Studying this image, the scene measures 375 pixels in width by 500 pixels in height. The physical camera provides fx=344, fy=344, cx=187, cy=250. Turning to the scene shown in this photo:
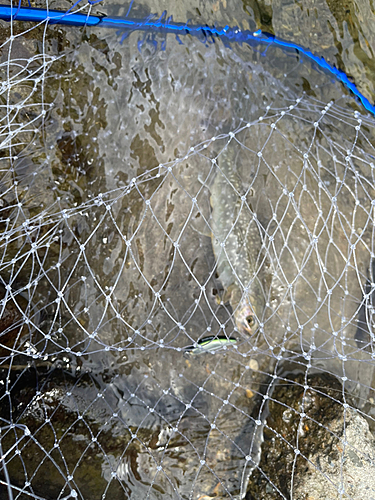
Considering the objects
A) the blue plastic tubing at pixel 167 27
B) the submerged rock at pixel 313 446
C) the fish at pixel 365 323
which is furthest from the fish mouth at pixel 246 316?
the blue plastic tubing at pixel 167 27

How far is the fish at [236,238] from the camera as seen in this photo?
153 inches

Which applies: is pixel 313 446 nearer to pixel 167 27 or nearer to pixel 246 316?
pixel 246 316

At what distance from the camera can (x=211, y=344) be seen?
3.92m

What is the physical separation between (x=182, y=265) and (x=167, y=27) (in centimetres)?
291

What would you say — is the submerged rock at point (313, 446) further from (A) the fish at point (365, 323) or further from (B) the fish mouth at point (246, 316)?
(B) the fish mouth at point (246, 316)

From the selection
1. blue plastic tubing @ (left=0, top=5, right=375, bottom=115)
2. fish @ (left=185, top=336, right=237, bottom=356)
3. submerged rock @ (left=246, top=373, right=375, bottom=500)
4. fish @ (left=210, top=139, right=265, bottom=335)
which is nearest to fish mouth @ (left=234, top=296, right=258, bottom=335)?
fish @ (left=210, top=139, right=265, bottom=335)

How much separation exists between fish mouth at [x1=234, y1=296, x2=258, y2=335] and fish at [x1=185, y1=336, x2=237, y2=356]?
195 millimetres

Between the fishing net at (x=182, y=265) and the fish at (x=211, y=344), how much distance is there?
0.12 feet

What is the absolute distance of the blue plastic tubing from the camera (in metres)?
3.78

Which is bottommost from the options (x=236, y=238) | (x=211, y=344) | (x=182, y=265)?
(x=211, y=344)

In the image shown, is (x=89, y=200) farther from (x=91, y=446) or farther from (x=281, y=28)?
(x=281, y=28)

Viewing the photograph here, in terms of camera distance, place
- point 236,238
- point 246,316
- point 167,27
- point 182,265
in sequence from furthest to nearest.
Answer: point 182,265
point 167,27
point 246,316
point 236,238

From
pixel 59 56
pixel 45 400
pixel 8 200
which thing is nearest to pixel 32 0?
pixel 59 56

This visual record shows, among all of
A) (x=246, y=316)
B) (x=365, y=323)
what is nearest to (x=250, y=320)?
(x=246, y=316)
